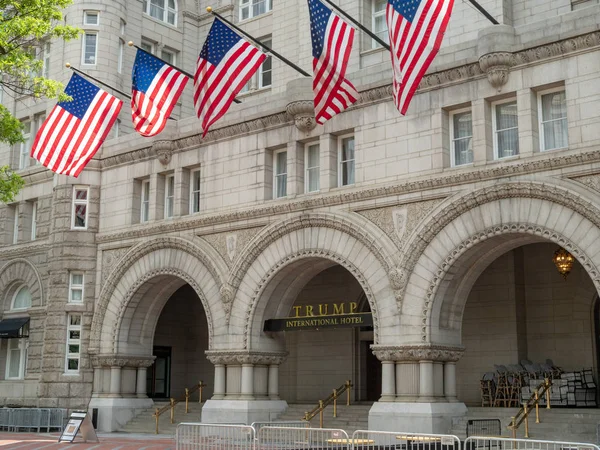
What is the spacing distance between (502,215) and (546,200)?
1.24 metres

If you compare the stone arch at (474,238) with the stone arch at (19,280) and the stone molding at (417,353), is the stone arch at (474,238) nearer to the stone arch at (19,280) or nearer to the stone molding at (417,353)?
the stone molding at (417,353)

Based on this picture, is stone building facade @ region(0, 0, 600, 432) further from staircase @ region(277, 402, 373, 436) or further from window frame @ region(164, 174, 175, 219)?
staircase @ region(277, 402, 373, 436)

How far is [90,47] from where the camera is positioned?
3519 centimetres

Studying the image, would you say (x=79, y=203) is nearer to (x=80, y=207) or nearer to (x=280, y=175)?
(x=80, y=207)

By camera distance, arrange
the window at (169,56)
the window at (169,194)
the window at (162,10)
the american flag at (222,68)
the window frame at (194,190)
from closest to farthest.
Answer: the american flag at (222,68)
the window frame at (194,190)
the window at (169,194)
the window at (162,10)
the window at (169,56)

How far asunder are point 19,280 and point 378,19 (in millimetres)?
17845

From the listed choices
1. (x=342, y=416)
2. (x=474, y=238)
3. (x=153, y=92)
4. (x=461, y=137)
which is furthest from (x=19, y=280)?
(x=474, y=238)

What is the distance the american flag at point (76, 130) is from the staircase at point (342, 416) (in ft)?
35.4

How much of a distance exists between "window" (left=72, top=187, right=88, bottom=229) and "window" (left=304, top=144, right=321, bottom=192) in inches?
404

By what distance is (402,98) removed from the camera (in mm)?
21844

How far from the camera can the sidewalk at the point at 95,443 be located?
23875 millimetres

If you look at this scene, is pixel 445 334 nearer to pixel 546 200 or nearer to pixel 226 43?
pixel 546 200

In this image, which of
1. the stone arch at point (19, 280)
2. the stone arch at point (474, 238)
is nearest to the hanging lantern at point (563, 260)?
the stone arch at point (474, 238)

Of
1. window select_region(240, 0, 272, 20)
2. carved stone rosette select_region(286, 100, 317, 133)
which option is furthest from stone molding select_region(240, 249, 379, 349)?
window select_region(240, 0, 272, 20)
